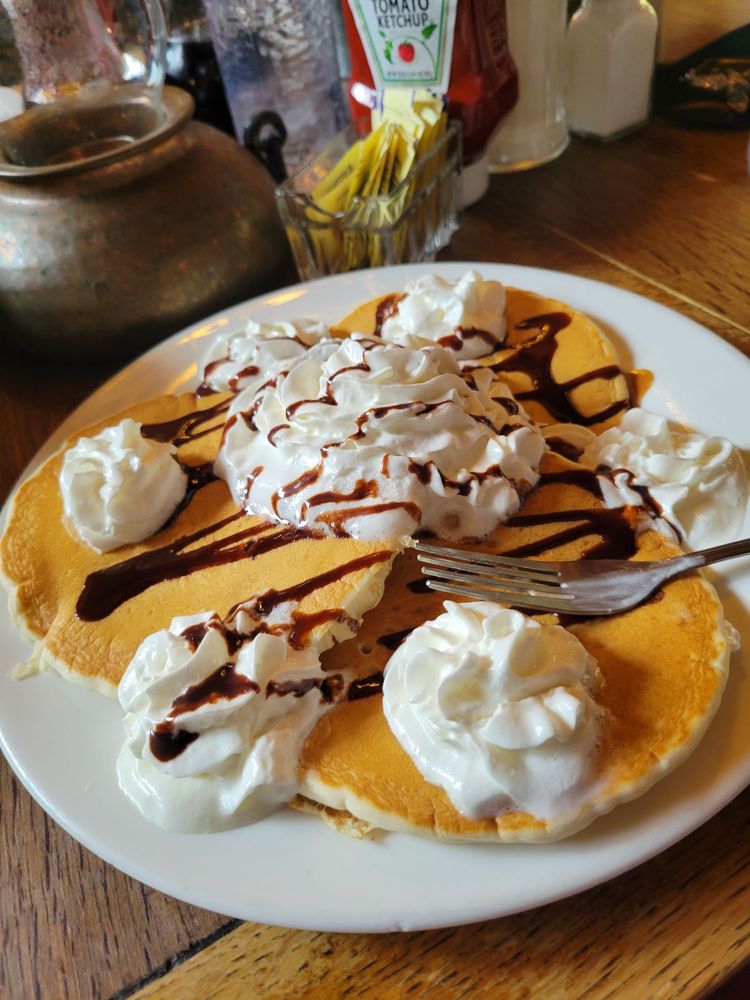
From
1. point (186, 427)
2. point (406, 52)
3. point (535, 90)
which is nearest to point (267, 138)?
point (406, 52)

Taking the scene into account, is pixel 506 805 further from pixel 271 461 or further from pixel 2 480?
pixel 2 480

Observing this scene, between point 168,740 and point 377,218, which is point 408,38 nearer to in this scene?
point 377,218

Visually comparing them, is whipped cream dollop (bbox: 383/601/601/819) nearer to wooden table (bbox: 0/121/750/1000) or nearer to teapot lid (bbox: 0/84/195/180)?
wooden table (bbox: 0/121/750/1000)

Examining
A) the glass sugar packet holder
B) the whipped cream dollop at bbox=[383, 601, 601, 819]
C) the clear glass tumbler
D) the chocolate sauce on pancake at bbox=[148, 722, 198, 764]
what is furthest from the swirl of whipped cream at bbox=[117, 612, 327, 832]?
the clear glass tumbler

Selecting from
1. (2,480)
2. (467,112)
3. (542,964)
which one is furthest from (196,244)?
(542,964)

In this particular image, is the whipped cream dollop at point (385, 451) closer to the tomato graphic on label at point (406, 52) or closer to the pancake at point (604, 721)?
the pancake at point (604, 721)

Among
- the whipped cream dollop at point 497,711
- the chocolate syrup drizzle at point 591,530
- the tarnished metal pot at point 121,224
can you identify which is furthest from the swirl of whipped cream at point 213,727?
the tarnished metal pot at point 121,224
